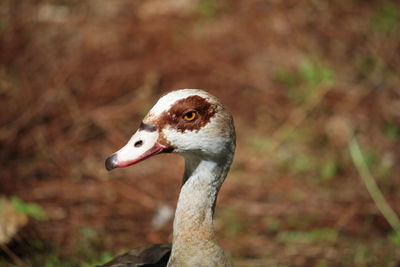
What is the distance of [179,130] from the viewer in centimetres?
167

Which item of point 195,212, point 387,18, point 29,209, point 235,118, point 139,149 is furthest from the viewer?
point 387,18

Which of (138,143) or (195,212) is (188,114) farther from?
(195,212)

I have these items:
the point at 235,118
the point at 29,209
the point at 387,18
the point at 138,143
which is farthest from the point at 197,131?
the point at 387,18

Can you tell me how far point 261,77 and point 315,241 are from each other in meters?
1.74

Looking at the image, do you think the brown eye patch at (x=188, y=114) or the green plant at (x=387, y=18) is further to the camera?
the green plant at (x=387, y=18)

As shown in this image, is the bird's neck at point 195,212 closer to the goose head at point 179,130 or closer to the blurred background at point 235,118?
the goose head at point 179,130

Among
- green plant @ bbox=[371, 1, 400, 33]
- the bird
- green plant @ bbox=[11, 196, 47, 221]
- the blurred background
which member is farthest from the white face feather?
green plant @ bbox=[371, 1, 400, 33]

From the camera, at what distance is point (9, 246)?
2.41 m

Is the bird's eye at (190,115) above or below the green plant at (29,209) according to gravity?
above

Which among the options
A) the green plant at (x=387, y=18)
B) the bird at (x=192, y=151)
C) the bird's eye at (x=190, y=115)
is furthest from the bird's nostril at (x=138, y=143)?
the green plant at (x=387, y=18)

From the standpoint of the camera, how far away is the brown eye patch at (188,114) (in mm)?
1646

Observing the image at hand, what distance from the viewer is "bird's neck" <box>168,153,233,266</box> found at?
5.76 feet

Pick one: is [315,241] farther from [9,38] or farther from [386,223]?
[9,38]

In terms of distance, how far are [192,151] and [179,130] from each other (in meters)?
0.09
